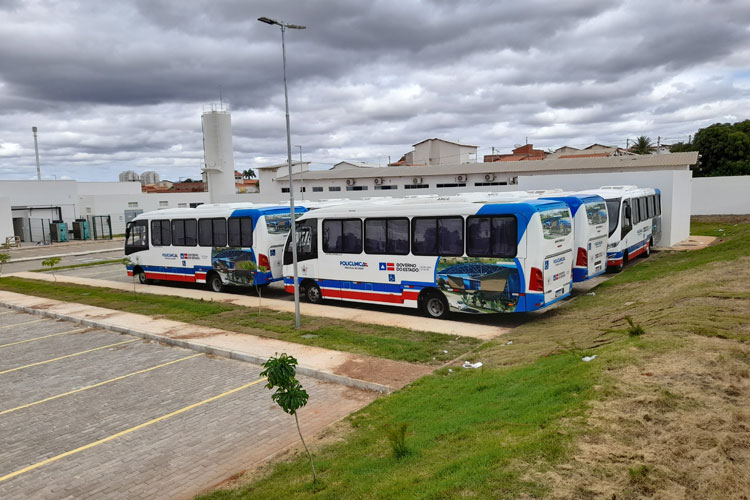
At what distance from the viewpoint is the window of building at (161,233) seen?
21.3 meters

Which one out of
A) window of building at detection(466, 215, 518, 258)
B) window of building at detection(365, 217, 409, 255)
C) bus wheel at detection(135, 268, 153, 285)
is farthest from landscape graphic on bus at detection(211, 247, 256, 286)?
window of building at detection(466, 215, 518, 258)

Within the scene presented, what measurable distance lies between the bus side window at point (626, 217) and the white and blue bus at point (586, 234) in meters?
→ 2.42

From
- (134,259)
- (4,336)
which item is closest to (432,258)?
(4,336)

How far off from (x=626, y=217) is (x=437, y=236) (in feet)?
30.3

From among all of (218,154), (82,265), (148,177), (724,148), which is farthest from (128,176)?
(724,148)

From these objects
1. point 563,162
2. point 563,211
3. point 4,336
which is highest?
point 563,162

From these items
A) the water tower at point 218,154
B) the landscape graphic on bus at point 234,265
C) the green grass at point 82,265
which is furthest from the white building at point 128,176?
the landscape graphic on bus at point 234,265

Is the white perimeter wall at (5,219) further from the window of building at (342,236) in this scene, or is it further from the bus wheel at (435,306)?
the bus wheel at (435,306)

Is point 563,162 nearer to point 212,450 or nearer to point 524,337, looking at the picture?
point 524,337

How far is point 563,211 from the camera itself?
1381cm

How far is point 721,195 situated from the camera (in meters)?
35.2

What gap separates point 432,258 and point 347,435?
7.27 meters

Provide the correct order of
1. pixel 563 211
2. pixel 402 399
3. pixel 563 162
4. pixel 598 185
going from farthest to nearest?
pixel 563 162 < pixel 598 185 < pixel 563 211 < pixel 402 399

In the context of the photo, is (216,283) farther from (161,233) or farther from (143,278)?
(143,278)
